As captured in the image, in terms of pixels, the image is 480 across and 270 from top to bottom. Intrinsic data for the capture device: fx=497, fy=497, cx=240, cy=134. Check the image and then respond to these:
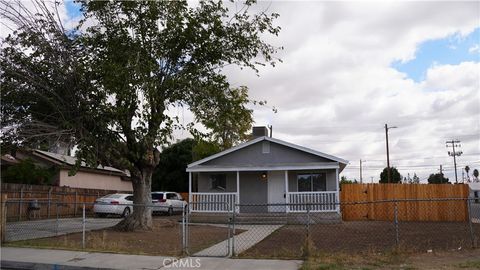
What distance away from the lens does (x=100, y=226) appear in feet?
68.1

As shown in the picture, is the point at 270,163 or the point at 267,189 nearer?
the point at 270,163

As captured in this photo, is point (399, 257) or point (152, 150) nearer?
point (399, 257)

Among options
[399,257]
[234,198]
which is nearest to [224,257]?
[399,257]

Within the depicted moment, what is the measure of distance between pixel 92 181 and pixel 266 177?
51.1ft

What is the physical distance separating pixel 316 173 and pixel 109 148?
41.2 feet

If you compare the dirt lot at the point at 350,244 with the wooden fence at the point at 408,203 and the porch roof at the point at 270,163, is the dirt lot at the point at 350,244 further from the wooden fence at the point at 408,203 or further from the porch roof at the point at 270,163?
the wooden fence at the point at 408,203

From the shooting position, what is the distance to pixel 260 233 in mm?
18750

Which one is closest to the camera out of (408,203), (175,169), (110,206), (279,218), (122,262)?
(122,262)

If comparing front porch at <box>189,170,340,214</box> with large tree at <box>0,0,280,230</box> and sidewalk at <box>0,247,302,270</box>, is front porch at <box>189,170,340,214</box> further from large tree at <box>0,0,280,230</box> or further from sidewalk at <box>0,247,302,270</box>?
sidewalk at <box>0,247,302,270</box>

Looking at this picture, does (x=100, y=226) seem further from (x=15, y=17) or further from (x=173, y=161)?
(x=173, y=161)

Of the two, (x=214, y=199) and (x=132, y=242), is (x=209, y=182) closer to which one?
(x=214, y=199)

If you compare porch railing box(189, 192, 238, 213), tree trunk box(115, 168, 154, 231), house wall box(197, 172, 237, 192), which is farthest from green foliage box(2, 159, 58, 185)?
tree trunk box(115, 168, 154, 231)

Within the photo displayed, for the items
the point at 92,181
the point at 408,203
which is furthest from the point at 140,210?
the point at 92,181

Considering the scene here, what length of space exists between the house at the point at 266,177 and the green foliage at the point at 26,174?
8.99 meters
